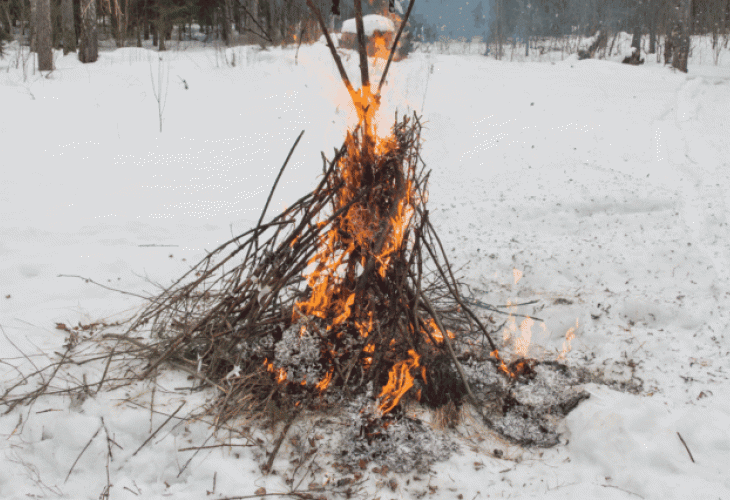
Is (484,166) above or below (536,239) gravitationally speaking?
A: above

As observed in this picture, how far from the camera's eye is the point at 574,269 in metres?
3.91

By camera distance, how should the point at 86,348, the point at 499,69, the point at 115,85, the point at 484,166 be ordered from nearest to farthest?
the point at 86,348 < the point at 484,166 < the point at 115,85 < the point at 499,69

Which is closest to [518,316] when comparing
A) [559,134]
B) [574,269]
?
[574,269]

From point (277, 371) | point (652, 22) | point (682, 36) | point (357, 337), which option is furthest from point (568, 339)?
point (652, 22)

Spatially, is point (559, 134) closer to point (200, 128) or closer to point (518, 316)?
point (518, 316)

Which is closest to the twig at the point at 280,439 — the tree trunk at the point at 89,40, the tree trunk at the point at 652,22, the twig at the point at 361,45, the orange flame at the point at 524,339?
the orange flame at the point at 524,339

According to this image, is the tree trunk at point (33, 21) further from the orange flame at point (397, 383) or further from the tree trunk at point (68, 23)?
the orange flame at point (397, 383)

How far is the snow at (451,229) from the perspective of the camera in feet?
6.60

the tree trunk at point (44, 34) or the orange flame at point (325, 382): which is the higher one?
the tree trunk at point (44, 34)

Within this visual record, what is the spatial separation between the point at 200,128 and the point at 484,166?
14.1 ft

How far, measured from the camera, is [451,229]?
4.87m

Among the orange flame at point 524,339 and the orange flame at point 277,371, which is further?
the orange flame at point 524,339

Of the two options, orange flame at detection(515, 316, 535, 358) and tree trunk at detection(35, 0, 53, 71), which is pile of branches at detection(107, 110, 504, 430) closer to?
orange flame at detection(515, 316, 535, 358)

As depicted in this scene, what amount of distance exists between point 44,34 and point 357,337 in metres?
9.15
